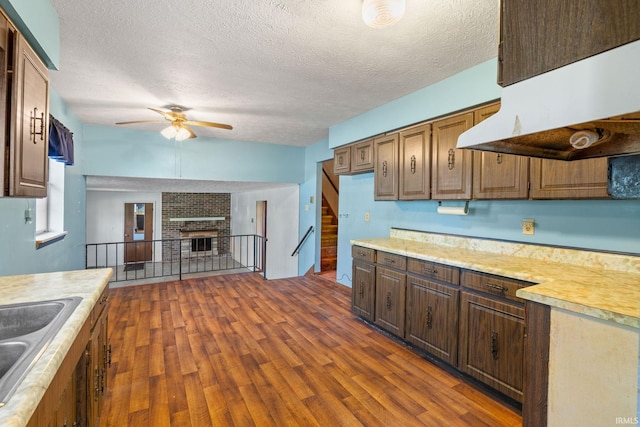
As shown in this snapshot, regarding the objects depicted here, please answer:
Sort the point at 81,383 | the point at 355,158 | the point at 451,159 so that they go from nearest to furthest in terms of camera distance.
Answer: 1. the point at 81,383
2. the point at 451,159
3. the point at 355,158

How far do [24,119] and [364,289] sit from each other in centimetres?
289

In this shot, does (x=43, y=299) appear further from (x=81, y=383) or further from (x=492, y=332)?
(x=492, y=332)

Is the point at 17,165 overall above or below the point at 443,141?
below

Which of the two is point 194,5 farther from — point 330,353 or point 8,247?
point 330,353

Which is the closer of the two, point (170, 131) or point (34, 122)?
point (34, 122)

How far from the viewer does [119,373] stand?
7.56 feet

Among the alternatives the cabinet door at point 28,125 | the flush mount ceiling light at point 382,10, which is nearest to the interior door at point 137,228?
the cabinet door at point 28,125

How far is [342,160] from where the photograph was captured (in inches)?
161

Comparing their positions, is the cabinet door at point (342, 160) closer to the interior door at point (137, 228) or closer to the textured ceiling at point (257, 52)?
the textured ceiling at point (257, 52)

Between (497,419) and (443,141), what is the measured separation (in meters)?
2.14

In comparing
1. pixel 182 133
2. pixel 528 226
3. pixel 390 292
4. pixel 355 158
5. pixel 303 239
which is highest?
pixel 182 133

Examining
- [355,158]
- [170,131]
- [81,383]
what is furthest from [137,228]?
[81,383]

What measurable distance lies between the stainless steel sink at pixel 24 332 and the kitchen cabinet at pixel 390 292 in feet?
7.61

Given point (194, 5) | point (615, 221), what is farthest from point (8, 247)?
point (615, 221)
